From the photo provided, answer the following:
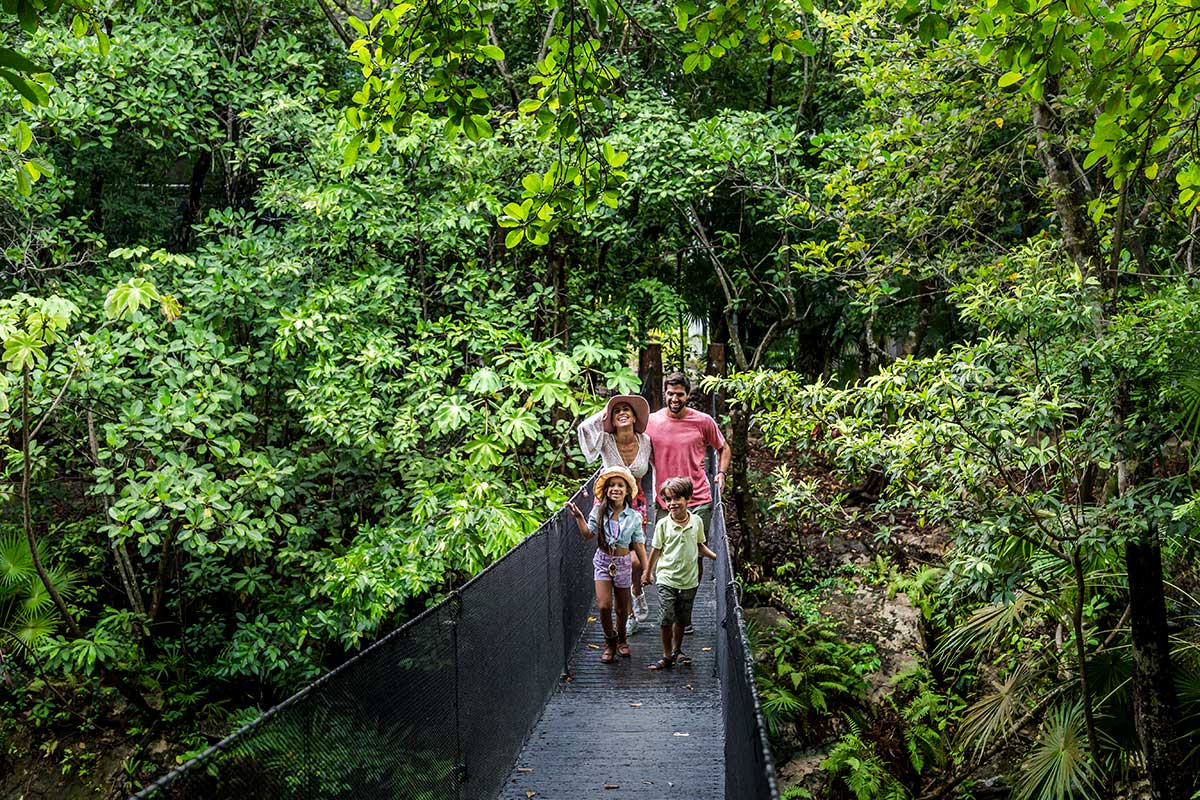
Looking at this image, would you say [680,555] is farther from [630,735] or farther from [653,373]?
[653,373]

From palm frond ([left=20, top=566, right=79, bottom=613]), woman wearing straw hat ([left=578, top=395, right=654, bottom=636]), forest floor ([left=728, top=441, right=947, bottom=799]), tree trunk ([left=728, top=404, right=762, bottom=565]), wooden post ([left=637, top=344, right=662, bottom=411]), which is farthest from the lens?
wooden post ([left=637, top=344, right=662, bottom=411])

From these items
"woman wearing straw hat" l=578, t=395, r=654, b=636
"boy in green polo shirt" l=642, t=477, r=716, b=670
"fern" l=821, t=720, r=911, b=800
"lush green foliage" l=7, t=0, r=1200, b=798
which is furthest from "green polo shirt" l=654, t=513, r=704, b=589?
"fern" l=821, t=720, r=911, b=800

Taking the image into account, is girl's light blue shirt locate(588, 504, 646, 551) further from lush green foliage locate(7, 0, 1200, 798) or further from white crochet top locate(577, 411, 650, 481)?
lush green foliage locate(7, 0, 1200, 798)

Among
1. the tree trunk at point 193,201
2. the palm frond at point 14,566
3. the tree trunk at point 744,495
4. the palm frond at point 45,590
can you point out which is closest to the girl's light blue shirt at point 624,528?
the tree trunk at point 744,495

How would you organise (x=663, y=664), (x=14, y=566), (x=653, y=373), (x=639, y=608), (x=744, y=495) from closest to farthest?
1. (x=663, y=664)
2. (x=639, y=608)
3. (x=14, y=566)
4. (x=744, y=495)
5. (x=653, y=373)

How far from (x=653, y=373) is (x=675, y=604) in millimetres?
6941

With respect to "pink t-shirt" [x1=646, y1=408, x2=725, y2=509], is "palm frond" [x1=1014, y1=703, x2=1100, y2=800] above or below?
below

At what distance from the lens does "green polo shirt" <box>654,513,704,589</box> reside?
18.8ft

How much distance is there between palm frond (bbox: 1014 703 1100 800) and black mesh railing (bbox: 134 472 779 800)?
2.47 meters

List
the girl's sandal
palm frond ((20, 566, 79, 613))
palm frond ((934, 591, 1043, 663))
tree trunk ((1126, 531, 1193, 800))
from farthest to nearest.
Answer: palm frond ((20, 566, 79, 613)) < palm frond ((934, 591, 1043, 663)) < the girl's sandal < tree trunk ((1126, 531, 1193, 800))

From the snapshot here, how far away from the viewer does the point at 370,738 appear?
326 centimetres

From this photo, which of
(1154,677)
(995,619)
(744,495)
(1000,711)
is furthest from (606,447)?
(744,495)

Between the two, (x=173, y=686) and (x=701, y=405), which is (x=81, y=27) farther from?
(x=701, y=405)

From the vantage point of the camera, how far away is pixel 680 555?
5.72m
